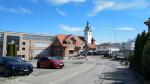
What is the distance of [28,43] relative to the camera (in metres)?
Result: 92.8

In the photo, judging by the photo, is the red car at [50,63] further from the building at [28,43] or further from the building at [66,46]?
the building at [66,46]

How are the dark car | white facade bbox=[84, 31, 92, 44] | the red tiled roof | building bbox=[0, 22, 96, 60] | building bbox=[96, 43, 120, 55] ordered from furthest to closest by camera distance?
white facade bbox=[84, 31, 92, 44] < building bbox=[96, 43, 120, 55] < the red tiled roof < building bbox=[0, 22, 96, 60] < the dark car

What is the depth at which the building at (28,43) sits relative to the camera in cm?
8544

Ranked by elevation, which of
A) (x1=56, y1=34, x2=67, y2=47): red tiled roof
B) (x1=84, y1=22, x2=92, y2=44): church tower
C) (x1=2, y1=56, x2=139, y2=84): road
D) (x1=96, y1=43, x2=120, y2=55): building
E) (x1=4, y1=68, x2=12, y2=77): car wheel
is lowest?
(x1=2, y1=56, x2=139, y2=84): road

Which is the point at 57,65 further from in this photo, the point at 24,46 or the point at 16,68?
the point at 24,46

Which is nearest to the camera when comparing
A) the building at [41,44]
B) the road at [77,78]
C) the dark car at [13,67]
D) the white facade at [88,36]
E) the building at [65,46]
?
the road at [77,78]

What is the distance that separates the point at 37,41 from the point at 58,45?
7102 millimetres

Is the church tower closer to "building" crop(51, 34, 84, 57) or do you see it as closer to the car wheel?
"building" crop(51, 34, 84, 57)

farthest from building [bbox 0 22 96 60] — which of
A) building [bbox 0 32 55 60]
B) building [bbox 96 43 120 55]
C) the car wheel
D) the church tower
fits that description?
the car wheel

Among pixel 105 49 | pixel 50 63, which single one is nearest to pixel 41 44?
pixel 105 49

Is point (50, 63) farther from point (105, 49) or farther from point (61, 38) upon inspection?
point (105, 49)

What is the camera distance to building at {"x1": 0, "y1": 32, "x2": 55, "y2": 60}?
85.4 m

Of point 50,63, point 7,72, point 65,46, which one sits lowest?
point 7,72

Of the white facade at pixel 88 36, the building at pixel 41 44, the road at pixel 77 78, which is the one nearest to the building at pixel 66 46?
Answer: the building at pixel 41 44
